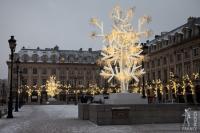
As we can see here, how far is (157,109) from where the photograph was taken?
20719 mm

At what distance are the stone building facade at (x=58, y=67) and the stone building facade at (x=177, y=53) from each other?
29.9 meters

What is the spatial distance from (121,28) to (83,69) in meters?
87.4

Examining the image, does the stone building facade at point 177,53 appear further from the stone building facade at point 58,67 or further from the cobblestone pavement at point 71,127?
the cobblestone pavement at point 71,127

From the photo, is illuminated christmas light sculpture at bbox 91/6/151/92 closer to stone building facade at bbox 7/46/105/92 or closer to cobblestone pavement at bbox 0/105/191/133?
cobblestone pavement at bbox 0/105/191/133

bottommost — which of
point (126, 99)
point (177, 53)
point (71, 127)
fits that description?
point (71, 127)

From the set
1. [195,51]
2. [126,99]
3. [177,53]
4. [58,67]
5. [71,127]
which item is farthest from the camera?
[58,67]

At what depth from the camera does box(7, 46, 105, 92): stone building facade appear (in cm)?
10556

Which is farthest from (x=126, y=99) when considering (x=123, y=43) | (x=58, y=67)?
(x=58, y=67)

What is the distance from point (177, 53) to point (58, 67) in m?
49.9

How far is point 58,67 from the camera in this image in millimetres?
108312

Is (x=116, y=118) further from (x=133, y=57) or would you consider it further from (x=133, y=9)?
(x=133, y=9)

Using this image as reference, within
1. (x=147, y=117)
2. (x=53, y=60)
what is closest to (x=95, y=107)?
(x=147, y=117)

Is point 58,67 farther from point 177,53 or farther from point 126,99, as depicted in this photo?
point 126,99

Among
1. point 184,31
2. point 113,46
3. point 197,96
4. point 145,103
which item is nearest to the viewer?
point 145,103
